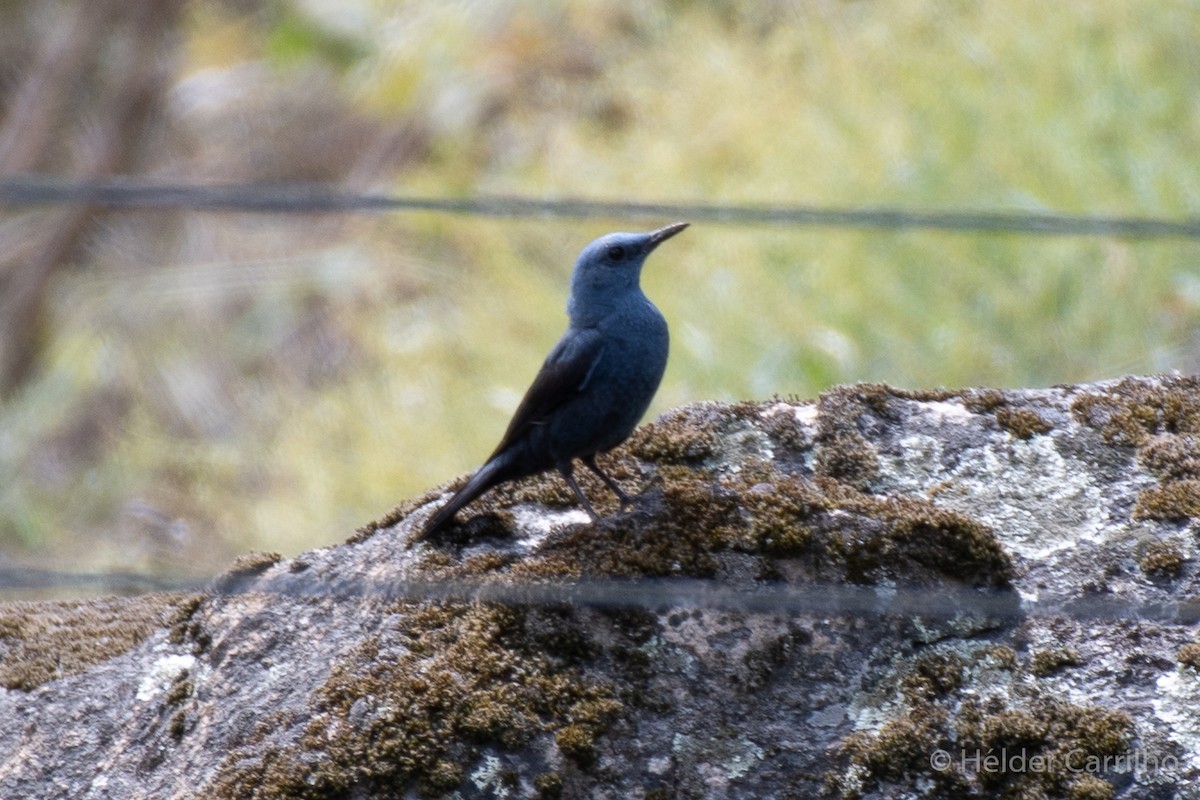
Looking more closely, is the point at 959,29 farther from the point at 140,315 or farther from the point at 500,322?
the point at 140,315

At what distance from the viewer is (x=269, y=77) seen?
1280 centimetres

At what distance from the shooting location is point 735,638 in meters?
2.55

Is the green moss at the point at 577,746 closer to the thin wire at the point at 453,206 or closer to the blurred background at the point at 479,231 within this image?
the thin wire at the point at 453,206

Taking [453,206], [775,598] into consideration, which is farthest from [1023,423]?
[453,206]

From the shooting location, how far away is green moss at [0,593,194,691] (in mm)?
3119

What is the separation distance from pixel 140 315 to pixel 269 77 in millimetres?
3313

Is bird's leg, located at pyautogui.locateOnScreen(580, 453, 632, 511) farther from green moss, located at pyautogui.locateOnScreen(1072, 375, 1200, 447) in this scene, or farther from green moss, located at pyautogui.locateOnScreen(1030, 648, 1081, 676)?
green moss, located at pyautogui.locateOnScreen(1072, 375, 1200, 447)

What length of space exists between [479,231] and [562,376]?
5.15 m

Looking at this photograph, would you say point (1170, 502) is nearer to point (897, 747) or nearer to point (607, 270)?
point (897, 747)

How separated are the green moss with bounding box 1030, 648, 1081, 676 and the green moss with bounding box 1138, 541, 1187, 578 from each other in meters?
0.26

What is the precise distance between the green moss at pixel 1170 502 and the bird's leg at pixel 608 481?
Answer: 1.07m

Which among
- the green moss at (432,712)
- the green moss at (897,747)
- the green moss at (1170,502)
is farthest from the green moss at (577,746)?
the green moss at (1170,502)

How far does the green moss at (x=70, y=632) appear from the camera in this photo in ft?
10.2

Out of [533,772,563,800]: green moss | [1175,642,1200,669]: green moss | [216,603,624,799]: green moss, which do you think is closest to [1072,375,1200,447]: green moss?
[1175,642,1200,669]: green moss
